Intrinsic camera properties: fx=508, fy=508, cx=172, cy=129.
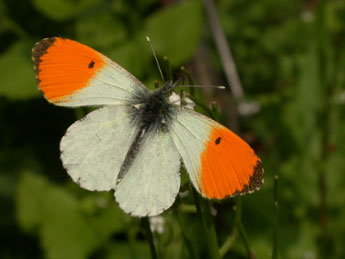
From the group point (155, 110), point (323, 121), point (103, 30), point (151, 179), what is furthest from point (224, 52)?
point (151, 179)

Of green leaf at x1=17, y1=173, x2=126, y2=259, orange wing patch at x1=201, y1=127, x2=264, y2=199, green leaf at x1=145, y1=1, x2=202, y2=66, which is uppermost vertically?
green leaf at x1=145, y1=1, x2=202, y2=66

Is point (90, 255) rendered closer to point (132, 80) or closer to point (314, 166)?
point (314, 166)

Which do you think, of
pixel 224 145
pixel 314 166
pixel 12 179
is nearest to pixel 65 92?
pixel 224 145

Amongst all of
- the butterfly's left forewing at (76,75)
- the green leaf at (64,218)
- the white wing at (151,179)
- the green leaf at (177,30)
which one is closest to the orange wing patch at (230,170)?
the white wing at (151,179)

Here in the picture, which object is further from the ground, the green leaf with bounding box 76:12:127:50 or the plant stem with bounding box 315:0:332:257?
the green leaf with bounding box 76:12:127:50

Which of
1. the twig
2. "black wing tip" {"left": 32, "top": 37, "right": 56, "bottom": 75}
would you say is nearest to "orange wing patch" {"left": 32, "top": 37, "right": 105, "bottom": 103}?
"black wing tip" {"left": 32, "top": 37, "right": 56, "bottom": 75}

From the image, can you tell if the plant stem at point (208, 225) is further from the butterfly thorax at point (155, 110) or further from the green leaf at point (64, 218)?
the green leaf at point (64, 218)

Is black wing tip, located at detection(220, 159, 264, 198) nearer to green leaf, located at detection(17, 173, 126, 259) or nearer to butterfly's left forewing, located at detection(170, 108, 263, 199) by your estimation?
butterfly's left forewing, located at detection(170, 108, 263, 199)
